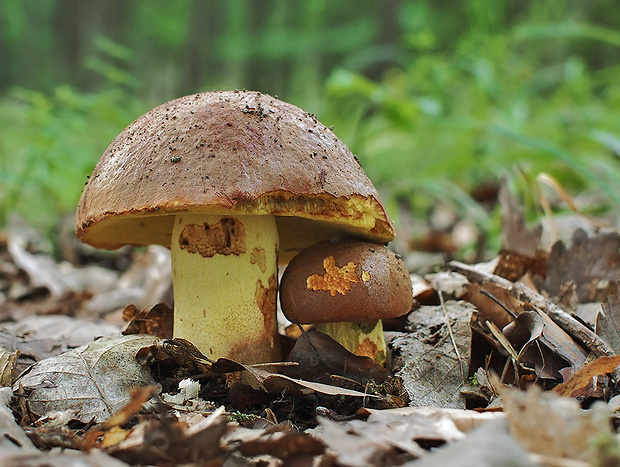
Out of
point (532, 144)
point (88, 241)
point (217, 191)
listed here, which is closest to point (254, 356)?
point (217, 191)

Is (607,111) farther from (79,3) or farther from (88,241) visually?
(79,3)

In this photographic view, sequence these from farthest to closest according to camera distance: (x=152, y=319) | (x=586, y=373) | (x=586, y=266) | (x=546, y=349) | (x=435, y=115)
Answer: (x=435, y=115) < (x=586, y=266) < (x=152, y=319) < (x=546, y=349) < (x=586, y=373)

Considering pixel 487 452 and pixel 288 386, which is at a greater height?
pixel 487 452

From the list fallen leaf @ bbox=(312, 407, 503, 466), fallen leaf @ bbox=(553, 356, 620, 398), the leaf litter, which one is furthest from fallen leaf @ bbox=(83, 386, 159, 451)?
fallen leaf @ bbox=(553, 356, 620, 398)

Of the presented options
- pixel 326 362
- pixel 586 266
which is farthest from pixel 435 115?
pixel 326 362

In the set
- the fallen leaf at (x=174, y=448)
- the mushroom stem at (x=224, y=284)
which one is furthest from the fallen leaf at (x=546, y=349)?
the fallen leaf at (x=174, y=448)

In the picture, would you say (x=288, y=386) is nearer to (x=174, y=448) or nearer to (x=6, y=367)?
(x=174, y=448)

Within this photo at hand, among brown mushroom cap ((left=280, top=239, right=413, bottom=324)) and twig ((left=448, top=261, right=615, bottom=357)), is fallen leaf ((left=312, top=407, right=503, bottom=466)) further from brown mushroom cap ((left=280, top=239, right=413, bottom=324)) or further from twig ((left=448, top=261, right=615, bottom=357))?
twig ((left=448, top=261, right=615, bottom=357))

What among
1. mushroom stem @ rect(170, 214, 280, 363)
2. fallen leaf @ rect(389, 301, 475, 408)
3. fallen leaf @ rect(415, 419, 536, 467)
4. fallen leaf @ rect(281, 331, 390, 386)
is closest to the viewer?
fallen leaf @ rect(415, 419, 536, 467)
